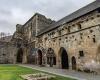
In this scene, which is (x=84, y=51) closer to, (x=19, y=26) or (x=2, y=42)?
(x=2, y=42)

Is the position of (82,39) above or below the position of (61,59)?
above

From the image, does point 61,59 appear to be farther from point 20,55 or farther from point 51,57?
point 20,55

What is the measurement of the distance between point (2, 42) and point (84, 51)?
22619mm

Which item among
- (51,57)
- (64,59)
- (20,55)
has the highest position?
(20,55)

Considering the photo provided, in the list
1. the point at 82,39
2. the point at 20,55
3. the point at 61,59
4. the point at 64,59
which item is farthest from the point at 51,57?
the point at 20,55

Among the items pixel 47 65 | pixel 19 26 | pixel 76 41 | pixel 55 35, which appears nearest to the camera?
pixel 76 41

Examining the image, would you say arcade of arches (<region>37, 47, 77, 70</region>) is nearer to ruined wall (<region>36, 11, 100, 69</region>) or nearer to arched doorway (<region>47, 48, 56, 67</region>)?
arched doorway (<region>47, 48, 56, 67</region>)

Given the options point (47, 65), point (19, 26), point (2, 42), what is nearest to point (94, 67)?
point (47, 65)

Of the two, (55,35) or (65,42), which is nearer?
(65,42)

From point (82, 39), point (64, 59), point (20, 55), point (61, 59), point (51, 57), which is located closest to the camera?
point (82, 39)

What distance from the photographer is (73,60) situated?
2038 cm

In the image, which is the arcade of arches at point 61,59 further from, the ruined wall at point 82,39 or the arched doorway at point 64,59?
the ruined wall at point 82,39

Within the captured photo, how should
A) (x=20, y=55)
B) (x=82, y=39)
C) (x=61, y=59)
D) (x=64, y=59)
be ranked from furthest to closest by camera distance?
(x=20, y=55), (x=64, y=59), (x=61, y=59), (x=82, y=39)

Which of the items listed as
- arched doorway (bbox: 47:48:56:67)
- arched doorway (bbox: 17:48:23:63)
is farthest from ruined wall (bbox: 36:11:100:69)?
arched doorway (bbox: 17:48:23:63)
